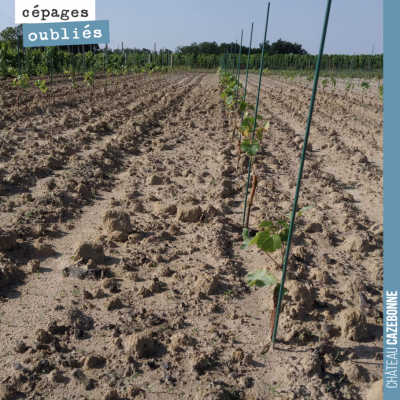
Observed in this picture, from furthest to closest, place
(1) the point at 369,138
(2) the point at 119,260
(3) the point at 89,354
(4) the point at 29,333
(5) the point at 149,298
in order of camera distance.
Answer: (1) the point at 369,138, (2) the point at 119,260, (5) the point at 149,298, (4) the point at 29,333, (3) the point at 89,354

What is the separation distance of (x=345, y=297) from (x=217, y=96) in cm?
1361

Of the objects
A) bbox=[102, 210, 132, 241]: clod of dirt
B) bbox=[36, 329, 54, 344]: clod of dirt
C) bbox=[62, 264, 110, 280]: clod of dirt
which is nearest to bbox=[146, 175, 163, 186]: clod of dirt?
bbox=[102, 210, 132, 241]: clod of dirt

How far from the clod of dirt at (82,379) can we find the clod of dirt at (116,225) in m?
1.82

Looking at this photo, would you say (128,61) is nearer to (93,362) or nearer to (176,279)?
(176,279)

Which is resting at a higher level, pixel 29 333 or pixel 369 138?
pixel 369 138

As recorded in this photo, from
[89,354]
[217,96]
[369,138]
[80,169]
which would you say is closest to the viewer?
[89,354]

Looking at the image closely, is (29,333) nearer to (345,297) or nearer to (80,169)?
(345,297)

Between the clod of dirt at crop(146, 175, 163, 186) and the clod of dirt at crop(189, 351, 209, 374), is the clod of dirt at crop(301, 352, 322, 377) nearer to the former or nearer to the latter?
the clod of dirt at crop(189, 351, 209, 374)

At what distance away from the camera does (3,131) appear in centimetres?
823

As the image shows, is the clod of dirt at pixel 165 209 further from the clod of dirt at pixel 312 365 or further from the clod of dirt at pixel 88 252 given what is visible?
the clod of dirt at pixel 312 365

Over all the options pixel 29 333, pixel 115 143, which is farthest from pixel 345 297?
pixel 115 143

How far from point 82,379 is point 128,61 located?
157ft

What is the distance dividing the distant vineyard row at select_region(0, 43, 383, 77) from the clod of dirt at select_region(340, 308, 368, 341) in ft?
36.9

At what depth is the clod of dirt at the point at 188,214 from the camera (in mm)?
4664
